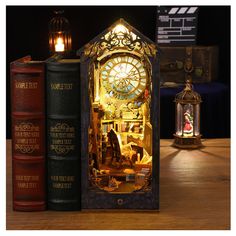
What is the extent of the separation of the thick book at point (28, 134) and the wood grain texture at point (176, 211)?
9 centimetres

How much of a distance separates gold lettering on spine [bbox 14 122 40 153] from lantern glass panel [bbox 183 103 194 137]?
5.56 feet

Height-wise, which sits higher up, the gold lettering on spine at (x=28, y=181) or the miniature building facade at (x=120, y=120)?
the miniature building facade at (x=120, y=120)

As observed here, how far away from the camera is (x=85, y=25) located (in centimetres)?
742

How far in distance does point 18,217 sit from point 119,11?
4209 millimetres

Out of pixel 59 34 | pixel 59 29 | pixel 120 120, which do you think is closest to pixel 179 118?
pixel 120 120

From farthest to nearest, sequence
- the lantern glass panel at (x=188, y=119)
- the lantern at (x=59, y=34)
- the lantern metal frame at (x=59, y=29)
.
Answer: the lantern metal frame at (x=59, y=29) < the lantern at (x=59, y=34) < the lantern glass panel at (x=188, y=119)

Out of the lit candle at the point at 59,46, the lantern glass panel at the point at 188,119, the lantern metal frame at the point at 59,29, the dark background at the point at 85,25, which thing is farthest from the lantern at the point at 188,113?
the dark background at the point at 85,25

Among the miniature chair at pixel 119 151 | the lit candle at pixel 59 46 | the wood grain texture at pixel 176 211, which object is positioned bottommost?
the wood grain texture at pixel 176 211

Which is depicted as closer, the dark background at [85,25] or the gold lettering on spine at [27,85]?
the gold lettering on spine at [27,85]

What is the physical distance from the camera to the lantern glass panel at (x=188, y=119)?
201 inches

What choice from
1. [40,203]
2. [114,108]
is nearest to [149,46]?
[114,108]

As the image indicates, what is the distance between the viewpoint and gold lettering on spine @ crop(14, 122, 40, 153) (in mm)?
3580

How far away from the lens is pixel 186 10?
746 cm

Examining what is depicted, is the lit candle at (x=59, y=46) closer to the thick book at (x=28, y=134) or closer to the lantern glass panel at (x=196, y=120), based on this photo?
the lantern glass panel at (x=196, y=120)
